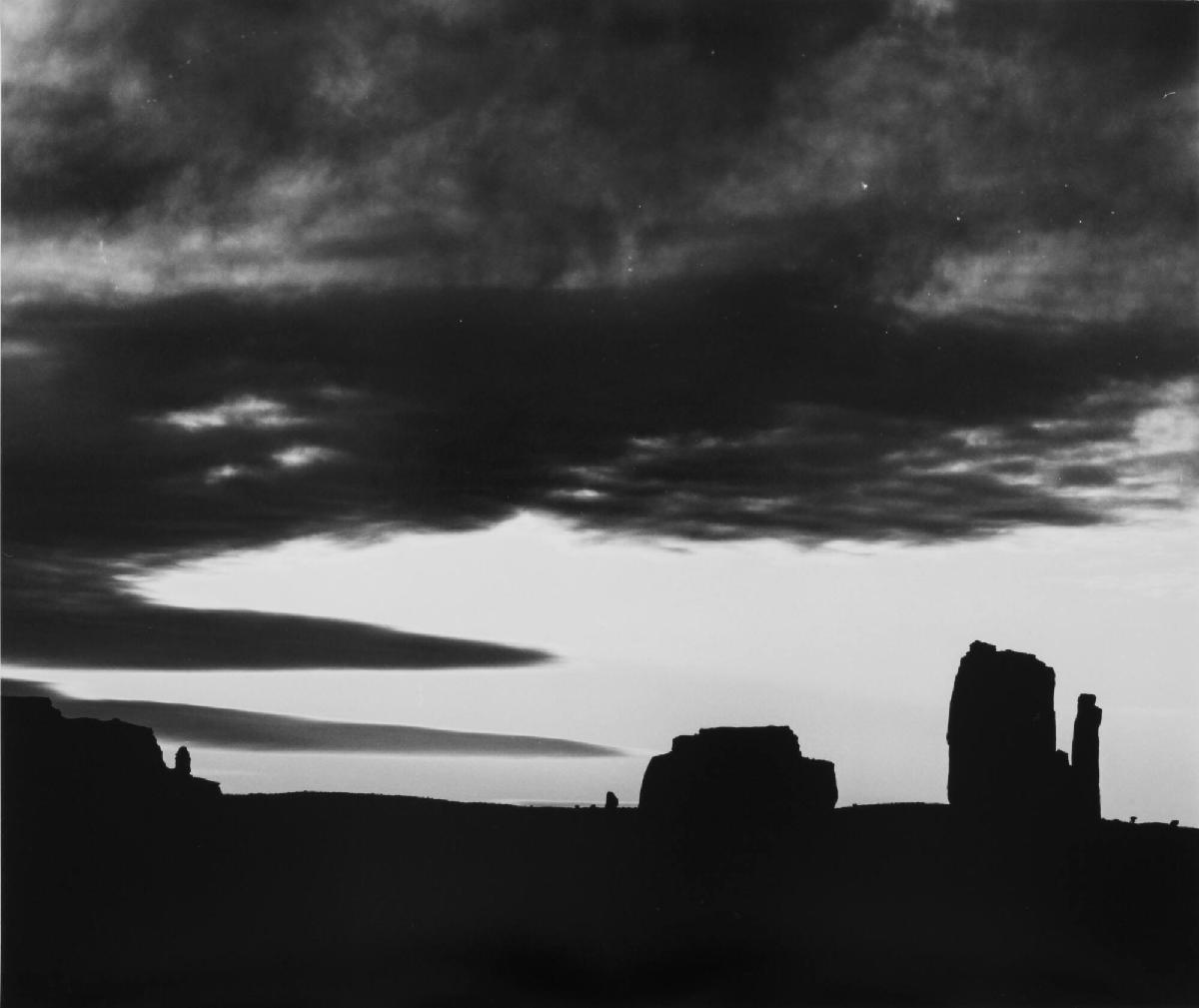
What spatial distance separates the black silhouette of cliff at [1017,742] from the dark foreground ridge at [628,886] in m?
0.20

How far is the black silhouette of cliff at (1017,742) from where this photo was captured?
109m

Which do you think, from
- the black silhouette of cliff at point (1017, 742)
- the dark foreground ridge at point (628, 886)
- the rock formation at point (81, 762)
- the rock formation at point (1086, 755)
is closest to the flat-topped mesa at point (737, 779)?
the dark foreground ridge at point (628, 886)

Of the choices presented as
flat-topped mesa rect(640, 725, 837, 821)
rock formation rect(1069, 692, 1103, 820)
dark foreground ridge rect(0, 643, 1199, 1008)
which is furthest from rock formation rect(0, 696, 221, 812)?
rock formation rect(1069, 692, 1103, 820)

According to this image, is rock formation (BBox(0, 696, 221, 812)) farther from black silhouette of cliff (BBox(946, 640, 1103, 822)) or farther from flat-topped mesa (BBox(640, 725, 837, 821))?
black silhouette of cliff (BBox(946, 640, 1103, 822))

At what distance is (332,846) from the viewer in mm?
127250

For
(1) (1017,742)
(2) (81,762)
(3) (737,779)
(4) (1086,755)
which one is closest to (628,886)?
(3) (737,779)

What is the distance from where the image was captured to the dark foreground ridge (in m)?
77.2

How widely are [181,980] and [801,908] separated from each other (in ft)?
164

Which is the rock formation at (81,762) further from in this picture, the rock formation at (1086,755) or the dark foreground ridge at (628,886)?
the rock formation at (1086,755)

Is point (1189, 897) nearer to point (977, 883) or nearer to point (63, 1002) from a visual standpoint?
point (977, 883)

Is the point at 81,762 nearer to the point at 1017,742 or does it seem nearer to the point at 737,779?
the point at 737,779

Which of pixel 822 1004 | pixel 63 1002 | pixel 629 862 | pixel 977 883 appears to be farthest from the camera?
pixel 629 862

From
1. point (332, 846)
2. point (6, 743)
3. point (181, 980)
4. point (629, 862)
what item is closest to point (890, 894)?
point (629, 862)

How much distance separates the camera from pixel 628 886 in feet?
375
